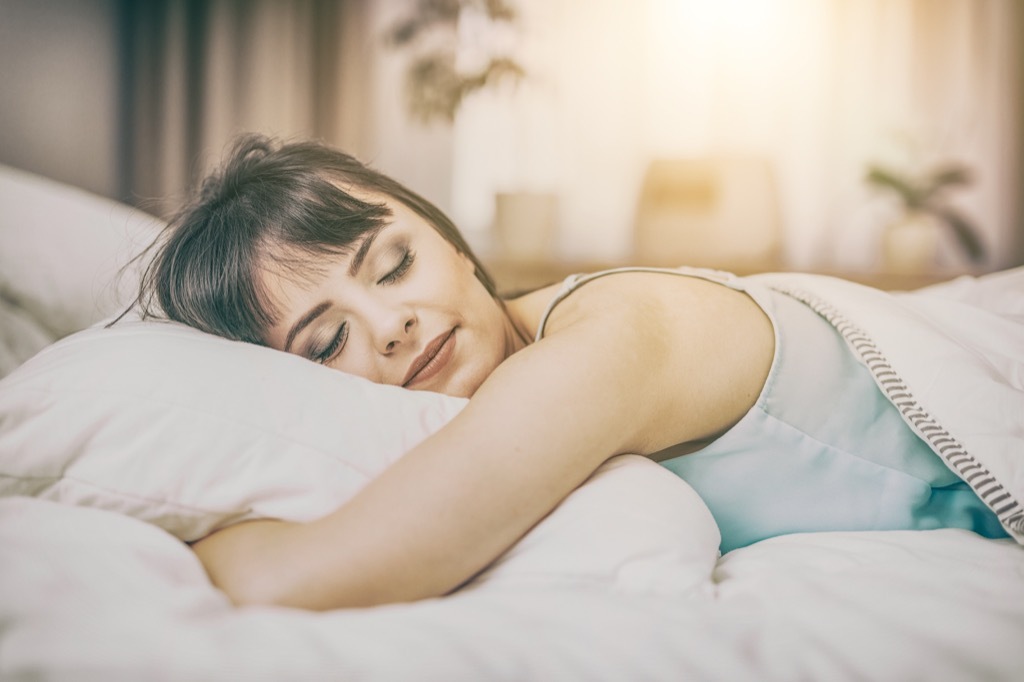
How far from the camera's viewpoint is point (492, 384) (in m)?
0.58

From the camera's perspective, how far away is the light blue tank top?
0.73 metres

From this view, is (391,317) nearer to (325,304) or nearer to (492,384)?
(325,304)

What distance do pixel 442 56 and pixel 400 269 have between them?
208 cm

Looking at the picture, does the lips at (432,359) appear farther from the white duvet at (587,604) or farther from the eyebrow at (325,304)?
the white duvet at (587,604)

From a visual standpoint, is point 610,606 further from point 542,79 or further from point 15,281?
point 542,79

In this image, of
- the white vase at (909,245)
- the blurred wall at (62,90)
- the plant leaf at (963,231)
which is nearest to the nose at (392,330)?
the blurred wall at (62,90)

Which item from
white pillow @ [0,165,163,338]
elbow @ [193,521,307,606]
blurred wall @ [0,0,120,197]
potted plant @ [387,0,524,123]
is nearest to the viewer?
elbow @ [193,521,307,606]

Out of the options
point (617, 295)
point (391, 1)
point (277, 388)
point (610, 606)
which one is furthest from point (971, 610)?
point (391, 1)

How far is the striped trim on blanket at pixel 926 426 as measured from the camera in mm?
631

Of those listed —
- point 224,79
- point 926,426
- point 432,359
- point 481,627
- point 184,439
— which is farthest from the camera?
point 224,79

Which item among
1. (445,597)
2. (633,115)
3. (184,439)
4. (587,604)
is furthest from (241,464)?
(633,115)

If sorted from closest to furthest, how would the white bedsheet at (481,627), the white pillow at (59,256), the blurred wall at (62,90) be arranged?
the white bedsheet at (481,627)
the white pillow at (59,256)
the blurred wall at (62,90)

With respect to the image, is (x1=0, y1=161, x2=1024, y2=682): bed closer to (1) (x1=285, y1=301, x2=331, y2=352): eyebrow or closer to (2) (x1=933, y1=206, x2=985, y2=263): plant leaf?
(1) (x1=285, y1=301, x2=331, y2=352): eyebrow

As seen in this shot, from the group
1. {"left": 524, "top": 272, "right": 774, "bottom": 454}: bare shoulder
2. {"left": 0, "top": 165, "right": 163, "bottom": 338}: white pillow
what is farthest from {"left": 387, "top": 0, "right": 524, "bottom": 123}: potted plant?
{"left": 524, "top": 272, "right": 774, "bottom": 454}: bare shoulder
